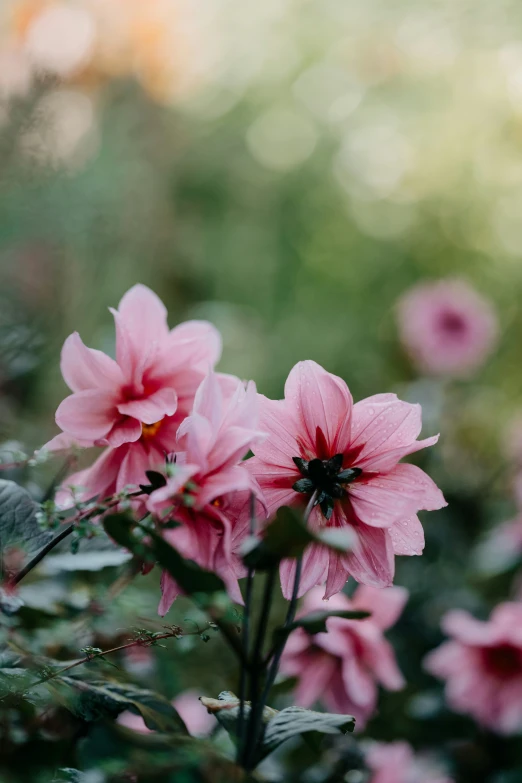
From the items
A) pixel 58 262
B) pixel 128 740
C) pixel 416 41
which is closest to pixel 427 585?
pixel 128 740

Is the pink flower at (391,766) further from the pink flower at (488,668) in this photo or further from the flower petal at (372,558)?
the flower petal at (372,558)

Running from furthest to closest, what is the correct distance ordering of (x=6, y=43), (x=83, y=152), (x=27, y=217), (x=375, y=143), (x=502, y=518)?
(x=375, y=143), (x=6, y=43), (x=83, y=152), (x=502, y=518), (x=27, y=217)

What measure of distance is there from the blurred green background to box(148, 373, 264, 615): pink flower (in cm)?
203

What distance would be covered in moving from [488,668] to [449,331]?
132 centimetres

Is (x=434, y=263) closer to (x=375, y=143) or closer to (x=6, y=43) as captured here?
(x=375, y=143)

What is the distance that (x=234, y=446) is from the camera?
0.35 metres

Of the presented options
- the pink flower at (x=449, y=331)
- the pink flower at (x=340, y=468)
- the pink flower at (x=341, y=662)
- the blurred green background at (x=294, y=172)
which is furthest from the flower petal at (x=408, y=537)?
the blurred green background at (x=294, y=172)

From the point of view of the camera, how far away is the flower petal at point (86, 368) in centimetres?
43

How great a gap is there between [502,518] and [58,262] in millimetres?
2183

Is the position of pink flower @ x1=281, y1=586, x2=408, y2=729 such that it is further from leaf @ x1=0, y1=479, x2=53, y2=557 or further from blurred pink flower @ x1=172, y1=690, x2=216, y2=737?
leaf @ x1=0, y1=479, x2=53, y2=557

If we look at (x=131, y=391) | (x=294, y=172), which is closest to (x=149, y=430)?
(x=131, y=391)

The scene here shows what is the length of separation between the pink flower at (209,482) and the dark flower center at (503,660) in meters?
0.57

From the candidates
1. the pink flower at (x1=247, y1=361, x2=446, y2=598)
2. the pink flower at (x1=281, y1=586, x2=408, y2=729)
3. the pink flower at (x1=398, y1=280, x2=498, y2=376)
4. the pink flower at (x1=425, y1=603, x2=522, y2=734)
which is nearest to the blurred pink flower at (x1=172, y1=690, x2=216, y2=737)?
the pink flower at (x1=281, y1=586, x2=408, y2=729)

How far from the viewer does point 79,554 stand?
495mm
